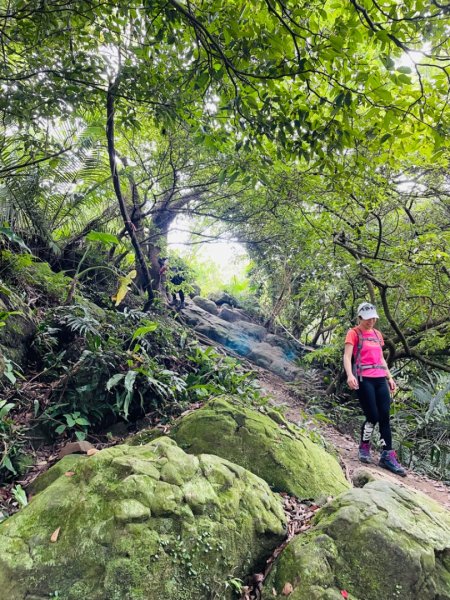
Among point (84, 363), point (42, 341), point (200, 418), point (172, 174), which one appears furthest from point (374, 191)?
point (42, 341)

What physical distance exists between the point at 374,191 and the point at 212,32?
12.1 ft

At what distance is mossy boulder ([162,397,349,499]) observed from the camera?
325 centimetres

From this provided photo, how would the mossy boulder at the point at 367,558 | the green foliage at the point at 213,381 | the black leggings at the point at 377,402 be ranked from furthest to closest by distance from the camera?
the green foliage at the point at 213,381, the black leggings at the point at 377,402, the mossy boulder at the point at 367,558

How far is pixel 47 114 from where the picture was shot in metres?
3.51

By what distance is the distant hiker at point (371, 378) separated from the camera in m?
4.66

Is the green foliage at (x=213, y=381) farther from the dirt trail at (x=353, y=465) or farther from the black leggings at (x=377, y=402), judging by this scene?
the black leggings at (x=377, y=402)

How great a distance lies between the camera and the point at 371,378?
15.4 feet

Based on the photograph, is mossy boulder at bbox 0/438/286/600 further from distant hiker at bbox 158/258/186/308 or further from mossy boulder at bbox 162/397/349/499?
distant hiker at bbox 158/258/186/308

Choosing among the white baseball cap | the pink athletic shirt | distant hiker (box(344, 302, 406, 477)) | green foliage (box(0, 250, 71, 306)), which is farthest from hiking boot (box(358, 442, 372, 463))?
green foliage (box(0, 250, 71, 306))

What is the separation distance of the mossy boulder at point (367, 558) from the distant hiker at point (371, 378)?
91.3 inches

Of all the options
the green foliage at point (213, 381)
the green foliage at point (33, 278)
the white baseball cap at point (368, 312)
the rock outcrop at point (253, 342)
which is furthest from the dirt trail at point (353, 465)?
the green foliage at point (33, 278)

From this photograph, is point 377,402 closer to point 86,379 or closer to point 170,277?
point 86,379

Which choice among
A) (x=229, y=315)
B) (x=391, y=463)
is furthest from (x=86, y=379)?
(x=229, y=315)

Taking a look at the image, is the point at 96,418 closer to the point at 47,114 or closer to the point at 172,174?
the point at 47,114
